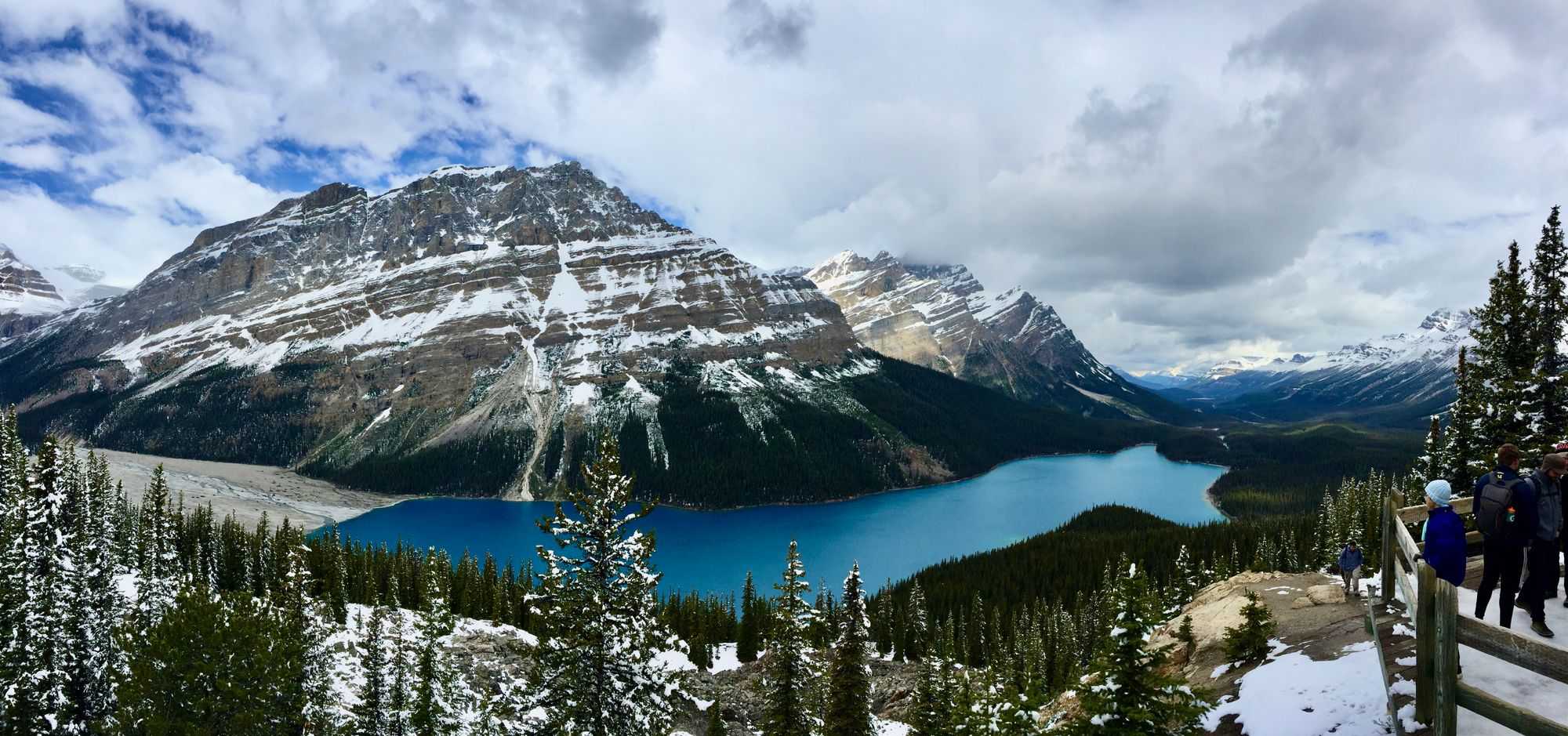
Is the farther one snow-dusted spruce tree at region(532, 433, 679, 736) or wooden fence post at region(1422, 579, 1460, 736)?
snow-dusted spruce tree at region(532, 433, 679, 736)

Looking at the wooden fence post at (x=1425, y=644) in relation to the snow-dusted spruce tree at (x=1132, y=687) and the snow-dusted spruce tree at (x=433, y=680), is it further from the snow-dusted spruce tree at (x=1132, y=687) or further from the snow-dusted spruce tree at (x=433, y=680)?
the snow-dusted spruce tree at (x=433, y=680)

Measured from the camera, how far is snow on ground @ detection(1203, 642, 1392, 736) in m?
11.3

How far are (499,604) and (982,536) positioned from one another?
106 m

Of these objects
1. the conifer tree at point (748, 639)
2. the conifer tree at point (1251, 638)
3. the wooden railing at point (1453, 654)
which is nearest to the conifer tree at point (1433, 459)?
the conifer tree at point (1251, 638)

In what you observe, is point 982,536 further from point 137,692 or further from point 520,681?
point 137,692

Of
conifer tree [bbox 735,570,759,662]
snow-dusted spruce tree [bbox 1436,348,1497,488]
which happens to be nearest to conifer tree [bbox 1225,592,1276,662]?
snow-dusted spruce tree [bbox 1436,348,1497,488]

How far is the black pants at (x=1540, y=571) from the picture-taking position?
10.6 metres

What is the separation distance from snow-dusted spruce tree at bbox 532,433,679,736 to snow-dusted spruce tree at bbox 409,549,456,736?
16.1 m

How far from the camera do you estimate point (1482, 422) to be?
27.2m

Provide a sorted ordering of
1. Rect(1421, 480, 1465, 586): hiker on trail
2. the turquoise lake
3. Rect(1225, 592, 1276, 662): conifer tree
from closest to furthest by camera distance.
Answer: Rect(1421, 480, 1465, 586): hiker on trail, Rect(1225, 592, 1276, 662): conifer tree, the turquoise lake

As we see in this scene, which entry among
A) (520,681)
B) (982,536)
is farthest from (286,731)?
(982,536)

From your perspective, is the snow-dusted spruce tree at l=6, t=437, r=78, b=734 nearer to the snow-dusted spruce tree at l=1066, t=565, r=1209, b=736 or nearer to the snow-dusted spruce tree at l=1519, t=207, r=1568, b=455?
the snow-dusted spruce tree at l=1066, t=565, r=1209, b=736

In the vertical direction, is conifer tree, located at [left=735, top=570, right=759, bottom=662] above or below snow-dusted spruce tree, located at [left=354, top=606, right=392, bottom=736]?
below

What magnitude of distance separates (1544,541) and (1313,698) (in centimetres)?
437
